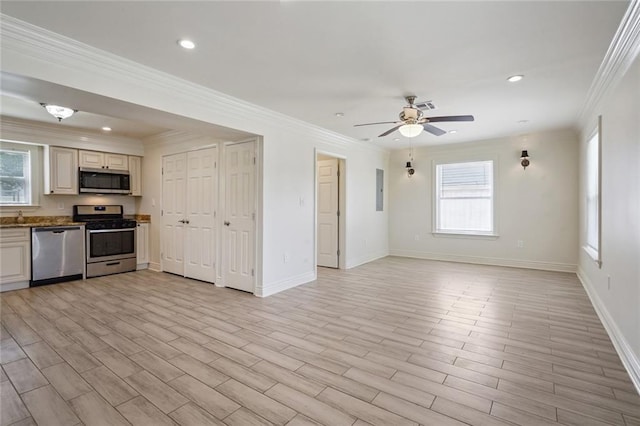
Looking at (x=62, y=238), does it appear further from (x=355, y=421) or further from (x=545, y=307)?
(x=545, y=307)

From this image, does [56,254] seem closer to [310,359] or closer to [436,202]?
[310,359]

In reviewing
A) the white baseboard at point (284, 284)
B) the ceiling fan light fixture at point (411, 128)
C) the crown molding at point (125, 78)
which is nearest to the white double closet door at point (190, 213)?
the white baseboard at point (284, 284)

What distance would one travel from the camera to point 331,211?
6434 millimetres

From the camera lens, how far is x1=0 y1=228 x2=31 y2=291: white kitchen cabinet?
4570 millimetres

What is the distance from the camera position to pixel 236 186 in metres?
4.74

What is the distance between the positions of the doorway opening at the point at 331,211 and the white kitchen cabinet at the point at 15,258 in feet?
15.7

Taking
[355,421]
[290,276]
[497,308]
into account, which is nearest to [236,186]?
[290,276]

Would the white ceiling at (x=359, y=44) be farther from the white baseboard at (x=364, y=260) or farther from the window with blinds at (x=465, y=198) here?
the white baseboard at (x=364, y=260)

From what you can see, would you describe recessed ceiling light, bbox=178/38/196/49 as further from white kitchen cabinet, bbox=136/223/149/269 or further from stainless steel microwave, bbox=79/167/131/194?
white kitchen cabinet, bbox=136/223/149/269

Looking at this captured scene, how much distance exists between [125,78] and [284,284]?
10.8 feet

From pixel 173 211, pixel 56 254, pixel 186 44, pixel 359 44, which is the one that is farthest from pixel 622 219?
pixel 56 254

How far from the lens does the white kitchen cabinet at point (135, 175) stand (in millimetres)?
6297

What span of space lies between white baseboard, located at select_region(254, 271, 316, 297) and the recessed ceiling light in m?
3.07

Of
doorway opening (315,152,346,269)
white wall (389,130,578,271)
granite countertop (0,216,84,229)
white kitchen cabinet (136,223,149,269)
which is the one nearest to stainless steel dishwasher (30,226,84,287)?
granite countertop (0,216,84,229)
